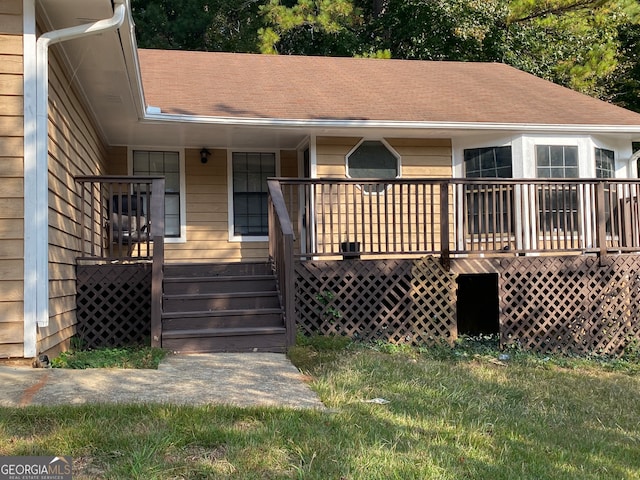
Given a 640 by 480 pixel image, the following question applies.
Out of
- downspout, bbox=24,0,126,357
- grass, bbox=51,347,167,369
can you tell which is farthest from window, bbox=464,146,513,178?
downspout, bbox=24,0,126,357

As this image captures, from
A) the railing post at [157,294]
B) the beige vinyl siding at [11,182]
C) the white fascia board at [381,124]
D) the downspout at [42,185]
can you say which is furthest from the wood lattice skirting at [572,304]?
the beige vinyl siding at [11,182]

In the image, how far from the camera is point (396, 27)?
64.4 feet

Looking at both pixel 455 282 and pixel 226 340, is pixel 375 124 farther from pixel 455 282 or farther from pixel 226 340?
pixel 226 340

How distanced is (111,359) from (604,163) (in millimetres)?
8235

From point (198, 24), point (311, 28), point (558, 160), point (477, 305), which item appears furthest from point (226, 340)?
point (198, 24)

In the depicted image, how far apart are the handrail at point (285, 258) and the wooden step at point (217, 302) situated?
0.77 feet

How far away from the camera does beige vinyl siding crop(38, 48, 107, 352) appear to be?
5457 millimetres

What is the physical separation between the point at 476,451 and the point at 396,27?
1802 cm

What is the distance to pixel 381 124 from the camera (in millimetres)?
9078

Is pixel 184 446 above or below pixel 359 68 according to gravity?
below

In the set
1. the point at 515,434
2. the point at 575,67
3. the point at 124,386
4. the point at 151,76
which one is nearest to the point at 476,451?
the point at 515,434

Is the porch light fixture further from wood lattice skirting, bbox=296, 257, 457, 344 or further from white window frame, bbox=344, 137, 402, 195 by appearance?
wood lattice skirting, bbox=296, 257, 457, 344

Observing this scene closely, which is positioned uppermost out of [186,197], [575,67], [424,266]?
[575,67]

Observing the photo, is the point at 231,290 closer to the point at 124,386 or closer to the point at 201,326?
the point at 201,326
